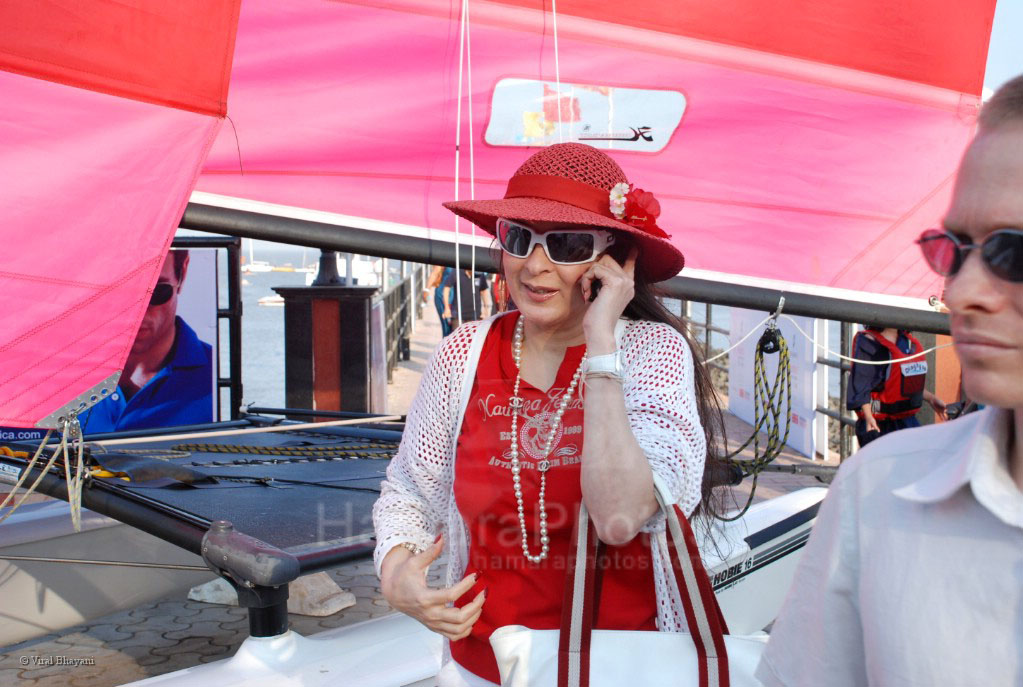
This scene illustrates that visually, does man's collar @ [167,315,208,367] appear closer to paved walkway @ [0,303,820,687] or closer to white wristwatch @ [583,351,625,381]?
paved walkway @ [0,303,820,687]

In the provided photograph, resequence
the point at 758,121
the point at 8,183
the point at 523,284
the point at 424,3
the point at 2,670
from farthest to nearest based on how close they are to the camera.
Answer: the point at 2,670, the point at 758,121, the point at 424,3, the point at 8,183, the point at 523,284

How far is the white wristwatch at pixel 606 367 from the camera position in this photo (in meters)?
1.59

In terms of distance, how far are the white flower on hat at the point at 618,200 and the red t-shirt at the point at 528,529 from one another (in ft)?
0.97

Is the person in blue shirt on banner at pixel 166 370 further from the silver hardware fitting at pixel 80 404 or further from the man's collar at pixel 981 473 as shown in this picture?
the man's collar at pixel 981 473

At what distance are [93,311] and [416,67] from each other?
1.23 m

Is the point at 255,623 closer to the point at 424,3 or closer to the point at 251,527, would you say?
the point at 251,527

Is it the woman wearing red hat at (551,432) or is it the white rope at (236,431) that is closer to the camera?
the woman wearing red hat at (551,432)

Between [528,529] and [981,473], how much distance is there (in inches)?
36.7

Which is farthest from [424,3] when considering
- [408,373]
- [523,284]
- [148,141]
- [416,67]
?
[408,373]

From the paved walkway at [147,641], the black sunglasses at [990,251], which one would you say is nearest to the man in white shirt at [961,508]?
the black sunglasses at [990,251]

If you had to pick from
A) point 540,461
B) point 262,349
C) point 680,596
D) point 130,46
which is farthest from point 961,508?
point 262,349

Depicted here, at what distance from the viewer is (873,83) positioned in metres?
3.30

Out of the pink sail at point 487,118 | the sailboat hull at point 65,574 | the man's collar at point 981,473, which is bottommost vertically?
the sailboat hull at point 65,574

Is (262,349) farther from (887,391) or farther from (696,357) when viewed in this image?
(696,357)
